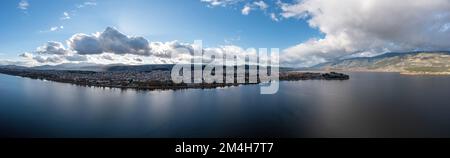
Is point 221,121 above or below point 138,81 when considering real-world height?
below

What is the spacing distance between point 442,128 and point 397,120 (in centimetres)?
258

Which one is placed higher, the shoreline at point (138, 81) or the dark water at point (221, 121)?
the shoreline at point (138, 81)

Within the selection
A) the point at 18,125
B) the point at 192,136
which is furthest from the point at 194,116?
the point at 18,125

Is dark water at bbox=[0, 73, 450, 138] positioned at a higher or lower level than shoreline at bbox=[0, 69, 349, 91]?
lower

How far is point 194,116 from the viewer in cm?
1989

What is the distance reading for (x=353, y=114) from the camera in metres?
Answer: 21.0

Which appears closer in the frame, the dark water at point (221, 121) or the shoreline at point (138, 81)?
the dark water at point (221, 121)

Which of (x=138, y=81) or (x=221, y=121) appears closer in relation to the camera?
(x=221, y=121)

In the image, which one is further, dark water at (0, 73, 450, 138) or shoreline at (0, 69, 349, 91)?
shoreline at (0, 69, 349, 91)
